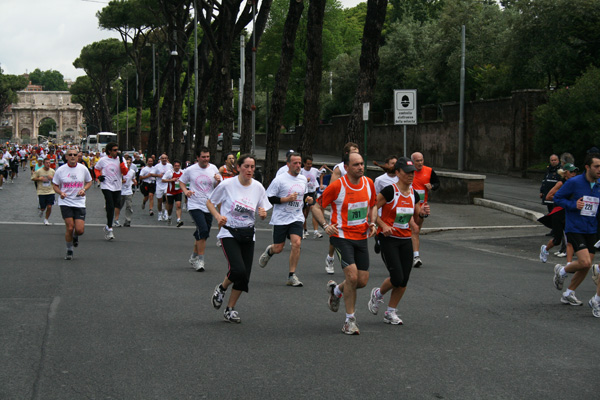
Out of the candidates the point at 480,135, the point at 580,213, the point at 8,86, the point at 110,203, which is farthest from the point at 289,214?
the point at 8,86

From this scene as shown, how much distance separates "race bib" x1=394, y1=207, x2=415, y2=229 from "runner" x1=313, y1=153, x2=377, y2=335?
0.84ft

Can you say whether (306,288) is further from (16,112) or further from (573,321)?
(16,112)

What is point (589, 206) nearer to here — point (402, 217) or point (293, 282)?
point (402, 217)

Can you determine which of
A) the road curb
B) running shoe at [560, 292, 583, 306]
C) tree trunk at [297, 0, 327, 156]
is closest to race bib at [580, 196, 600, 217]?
running shoe at [560, 292, 583, 306]

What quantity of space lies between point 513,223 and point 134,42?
149 feet

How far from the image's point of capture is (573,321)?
328 inches

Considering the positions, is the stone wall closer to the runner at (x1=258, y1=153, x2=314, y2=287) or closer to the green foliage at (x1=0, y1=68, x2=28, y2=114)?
the runner at (x1=258, y1=153, x2=314, y2=287)

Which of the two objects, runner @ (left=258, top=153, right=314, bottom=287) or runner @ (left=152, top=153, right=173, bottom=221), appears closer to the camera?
runner @ (left=258, top=153, right=314, bottom=287)

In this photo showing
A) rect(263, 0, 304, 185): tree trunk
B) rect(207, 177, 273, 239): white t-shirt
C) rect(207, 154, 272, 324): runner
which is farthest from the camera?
rect(263, 0, 304, 185): tree trunk

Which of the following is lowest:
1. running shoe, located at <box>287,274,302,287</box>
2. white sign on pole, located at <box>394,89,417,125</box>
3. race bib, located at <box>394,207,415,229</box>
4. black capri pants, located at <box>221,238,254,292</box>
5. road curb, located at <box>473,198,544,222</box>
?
running shoe, located at <box>287,274,302,287</box>

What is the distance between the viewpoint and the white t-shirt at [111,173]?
16.4 m

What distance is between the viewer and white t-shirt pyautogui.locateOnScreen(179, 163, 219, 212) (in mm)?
13000

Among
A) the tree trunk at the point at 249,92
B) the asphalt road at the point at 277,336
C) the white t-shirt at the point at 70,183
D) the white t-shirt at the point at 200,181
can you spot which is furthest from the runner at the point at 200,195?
the tree trunk at the point at 249,92

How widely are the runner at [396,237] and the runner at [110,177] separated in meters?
9.04
